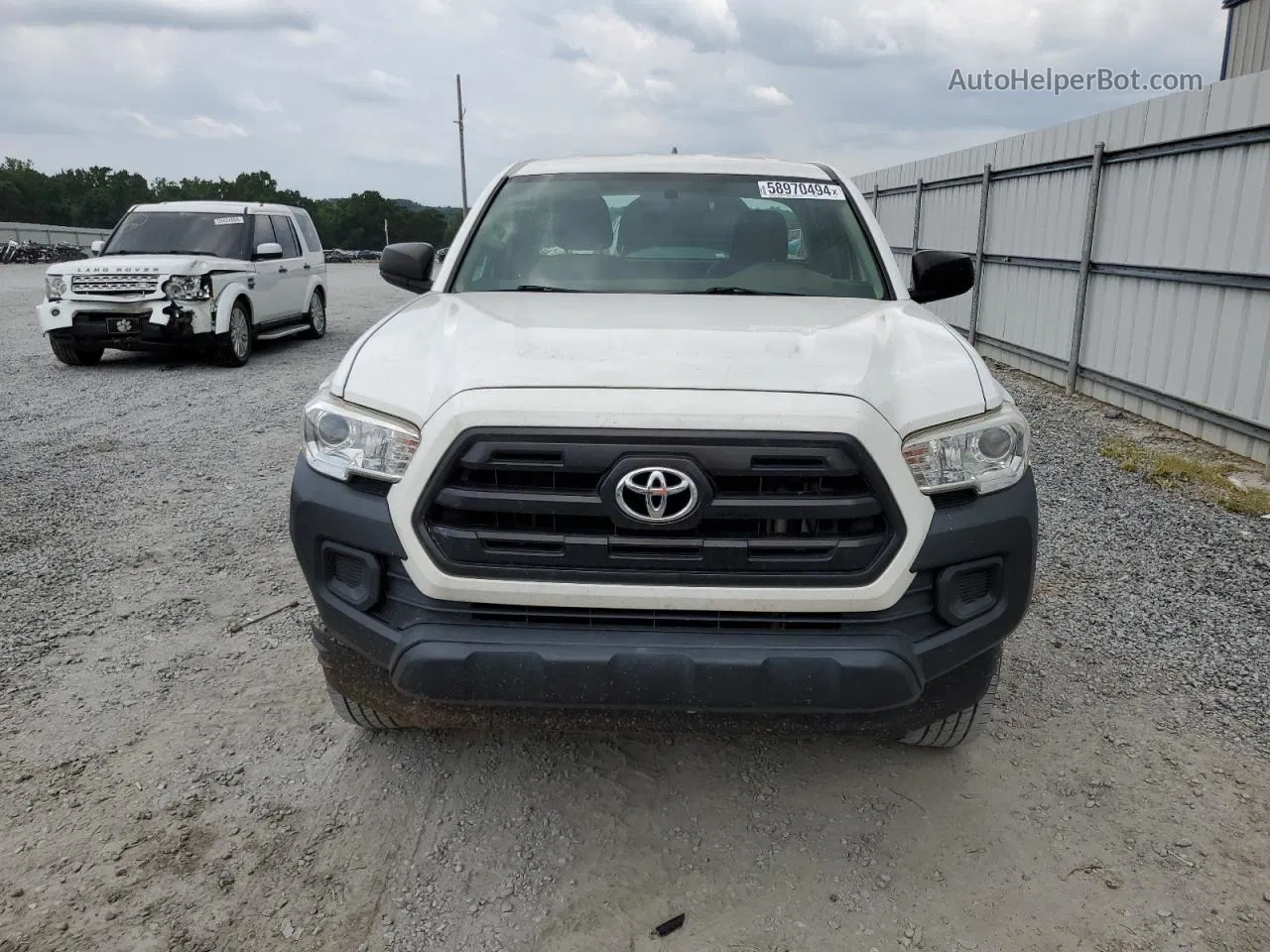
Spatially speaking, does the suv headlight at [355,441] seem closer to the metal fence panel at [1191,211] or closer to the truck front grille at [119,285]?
the metal fence panel at [1191,211]

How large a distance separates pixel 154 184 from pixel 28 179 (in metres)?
10.9

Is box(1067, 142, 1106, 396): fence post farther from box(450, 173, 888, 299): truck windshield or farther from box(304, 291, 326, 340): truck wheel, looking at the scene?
box(304, 291, 326, 340): truck wheel

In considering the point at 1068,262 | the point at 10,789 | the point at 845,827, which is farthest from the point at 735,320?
the point at 1068,262

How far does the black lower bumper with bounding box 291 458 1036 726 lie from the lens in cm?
214

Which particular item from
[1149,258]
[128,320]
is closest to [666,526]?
Answer: [1149,258]

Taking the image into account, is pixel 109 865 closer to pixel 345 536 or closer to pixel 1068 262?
pixel 345 536

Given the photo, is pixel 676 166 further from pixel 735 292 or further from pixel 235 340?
pixel 235 340

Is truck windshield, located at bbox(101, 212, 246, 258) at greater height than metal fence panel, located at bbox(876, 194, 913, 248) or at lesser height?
lesser

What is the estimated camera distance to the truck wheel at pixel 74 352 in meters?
10.6

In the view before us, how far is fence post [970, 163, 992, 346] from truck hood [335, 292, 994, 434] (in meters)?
9.17

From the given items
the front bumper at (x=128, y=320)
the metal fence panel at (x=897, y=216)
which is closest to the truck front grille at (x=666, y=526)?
the front bumper at (x=128, y=320)

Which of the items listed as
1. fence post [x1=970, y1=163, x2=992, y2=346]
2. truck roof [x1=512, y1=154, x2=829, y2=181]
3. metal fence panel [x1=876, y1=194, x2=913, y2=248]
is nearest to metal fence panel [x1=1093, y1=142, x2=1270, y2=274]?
fence post [x1=970, y1=163, x2=992, y2=346]

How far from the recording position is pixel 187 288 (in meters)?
10.3

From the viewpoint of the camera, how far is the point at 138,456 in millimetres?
6746
